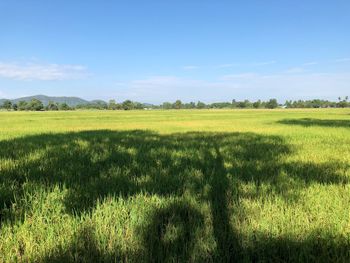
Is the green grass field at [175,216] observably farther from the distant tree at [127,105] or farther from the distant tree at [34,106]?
the distant tree at [127,105]

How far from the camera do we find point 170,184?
502 centimetres

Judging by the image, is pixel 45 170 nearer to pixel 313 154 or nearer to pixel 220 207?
pixel 220 207

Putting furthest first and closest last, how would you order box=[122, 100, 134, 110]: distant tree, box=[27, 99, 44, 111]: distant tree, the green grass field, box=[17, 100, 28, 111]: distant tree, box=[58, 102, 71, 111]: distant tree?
box=[122, 100, 134, 110]: distant tree < box=[58, 102, 71, 111]: distant tree < box=[17, 100, 28, 111]: distant tree < box=[27, 99, 44, 111]: distant tree < the green grass field

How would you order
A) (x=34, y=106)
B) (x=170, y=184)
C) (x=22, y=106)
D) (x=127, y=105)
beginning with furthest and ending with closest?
(x=127, y=105), (x=22, y=106), (x=34, y=106), (x=170, y=184)

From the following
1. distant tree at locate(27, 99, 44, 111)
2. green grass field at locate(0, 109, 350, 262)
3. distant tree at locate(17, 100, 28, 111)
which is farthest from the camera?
distant tree at locate(17, 100, 28, 111)

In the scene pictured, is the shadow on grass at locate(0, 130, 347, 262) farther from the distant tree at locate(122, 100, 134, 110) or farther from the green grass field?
the distant tree at locate(122, 100, 134, 110)

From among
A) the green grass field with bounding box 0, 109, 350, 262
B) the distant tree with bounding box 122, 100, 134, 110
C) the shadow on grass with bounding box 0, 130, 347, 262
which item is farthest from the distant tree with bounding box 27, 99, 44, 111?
the green grass field with bounding box 0, 109, 350, 262

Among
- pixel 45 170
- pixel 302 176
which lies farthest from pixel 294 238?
pixel 45 170

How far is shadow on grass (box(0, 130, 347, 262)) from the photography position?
283cm

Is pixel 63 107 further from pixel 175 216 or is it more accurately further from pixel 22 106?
pixel 175 216

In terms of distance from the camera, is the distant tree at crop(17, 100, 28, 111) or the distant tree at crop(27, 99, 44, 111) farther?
the distant tree at crop(17, 100, 28, 111)

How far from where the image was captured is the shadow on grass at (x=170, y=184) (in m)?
2.83

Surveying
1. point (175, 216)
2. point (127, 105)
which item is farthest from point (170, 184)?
point (127, 105)

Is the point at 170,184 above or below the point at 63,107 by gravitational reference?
below
